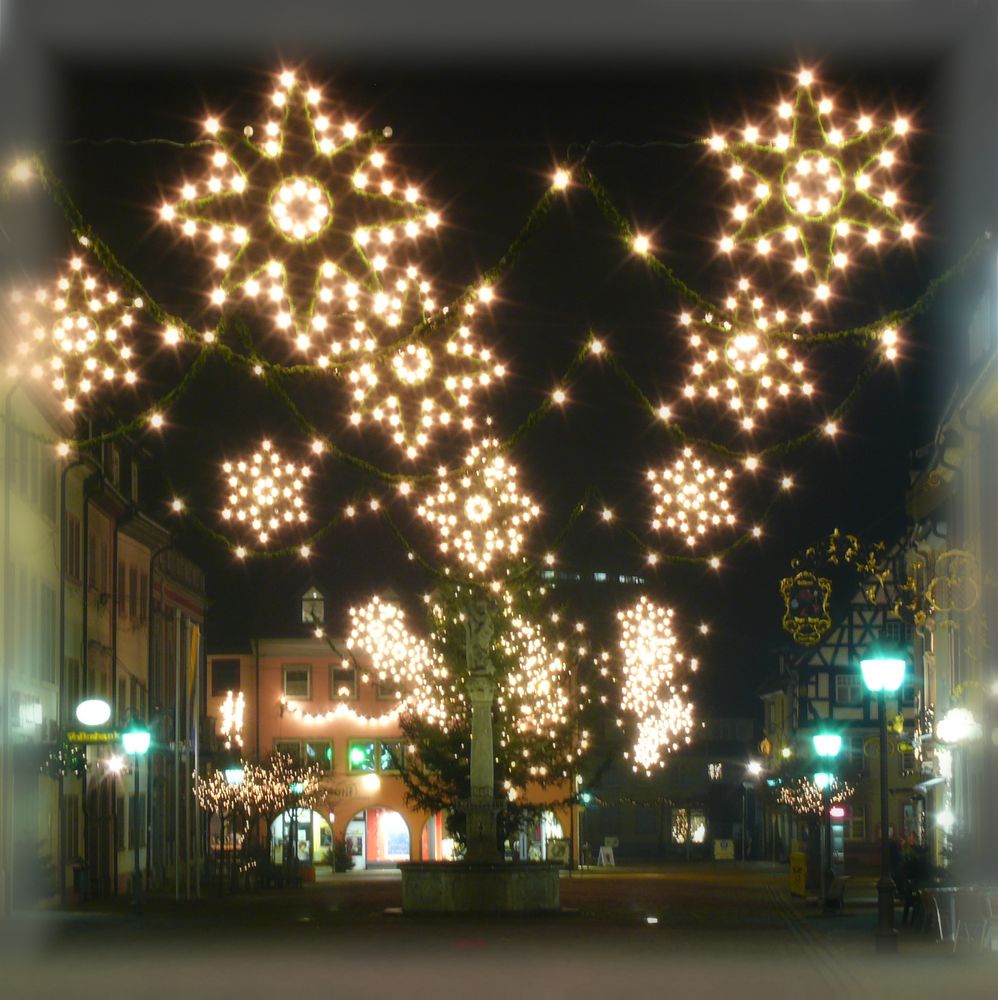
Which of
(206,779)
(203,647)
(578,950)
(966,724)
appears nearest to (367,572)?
(203,647)

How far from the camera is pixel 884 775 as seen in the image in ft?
81.1

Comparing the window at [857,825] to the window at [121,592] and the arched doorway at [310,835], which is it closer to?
the arched doorway at [310,835]

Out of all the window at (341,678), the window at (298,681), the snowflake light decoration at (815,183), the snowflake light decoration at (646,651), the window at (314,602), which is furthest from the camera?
the window at (314,602)

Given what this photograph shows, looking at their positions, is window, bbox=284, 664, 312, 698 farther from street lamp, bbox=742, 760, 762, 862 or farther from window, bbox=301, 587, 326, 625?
street lamp, bbox=742, 760, 762, 862

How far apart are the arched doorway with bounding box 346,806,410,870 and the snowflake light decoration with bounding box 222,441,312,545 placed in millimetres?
59079

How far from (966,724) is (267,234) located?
29.9 meters

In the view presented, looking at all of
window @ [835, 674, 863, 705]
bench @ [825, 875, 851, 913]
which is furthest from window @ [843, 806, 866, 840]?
bench @ [825, 875, 851, 913]

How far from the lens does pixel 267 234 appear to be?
15734 millimetres

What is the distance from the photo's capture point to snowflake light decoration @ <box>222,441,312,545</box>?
20859 millimetres

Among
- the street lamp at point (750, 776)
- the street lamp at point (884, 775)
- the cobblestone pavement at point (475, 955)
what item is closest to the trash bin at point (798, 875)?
the cobblestone pavement at point (475, 955)

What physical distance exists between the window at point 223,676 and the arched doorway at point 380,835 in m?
7.65

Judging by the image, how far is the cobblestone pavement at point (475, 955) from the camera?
19.1m

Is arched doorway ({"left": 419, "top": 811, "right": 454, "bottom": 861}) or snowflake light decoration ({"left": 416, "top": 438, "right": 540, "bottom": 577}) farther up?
snowflake light decoration ({"left": 416, "top": 438, "right": 540, "bottom": 577})

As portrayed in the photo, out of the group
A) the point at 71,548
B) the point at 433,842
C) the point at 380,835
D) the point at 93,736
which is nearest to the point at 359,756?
the point at 380,835
